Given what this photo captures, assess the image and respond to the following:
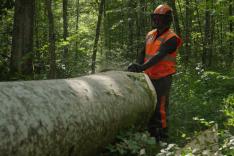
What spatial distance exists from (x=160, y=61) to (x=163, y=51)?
203 mm

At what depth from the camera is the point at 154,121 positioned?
6.98 m

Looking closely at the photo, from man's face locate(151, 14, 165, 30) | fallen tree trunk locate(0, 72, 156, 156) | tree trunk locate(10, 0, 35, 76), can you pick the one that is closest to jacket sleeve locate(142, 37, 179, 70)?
man's face locate(151, 14, 165, 30)

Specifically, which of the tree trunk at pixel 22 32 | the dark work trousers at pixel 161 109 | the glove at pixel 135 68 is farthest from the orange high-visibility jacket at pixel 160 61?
the tree trunk at pixel 22 32

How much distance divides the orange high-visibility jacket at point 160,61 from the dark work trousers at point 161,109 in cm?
11

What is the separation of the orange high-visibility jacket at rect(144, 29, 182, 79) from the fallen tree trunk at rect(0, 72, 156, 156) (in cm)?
65

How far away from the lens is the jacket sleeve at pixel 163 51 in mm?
6628

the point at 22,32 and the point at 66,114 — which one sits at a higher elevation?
the point at 22,32

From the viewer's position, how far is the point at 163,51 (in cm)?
664

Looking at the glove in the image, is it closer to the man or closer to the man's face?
the man

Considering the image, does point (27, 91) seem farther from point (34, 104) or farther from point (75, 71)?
point (75, 71)

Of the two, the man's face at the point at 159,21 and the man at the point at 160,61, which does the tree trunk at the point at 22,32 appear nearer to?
the man at the point at 160,61

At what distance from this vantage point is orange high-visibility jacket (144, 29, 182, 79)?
6766 mm

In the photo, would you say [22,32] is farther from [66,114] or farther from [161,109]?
[66,114]

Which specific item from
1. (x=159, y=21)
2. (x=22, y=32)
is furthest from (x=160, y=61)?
(x=22, y=32)
